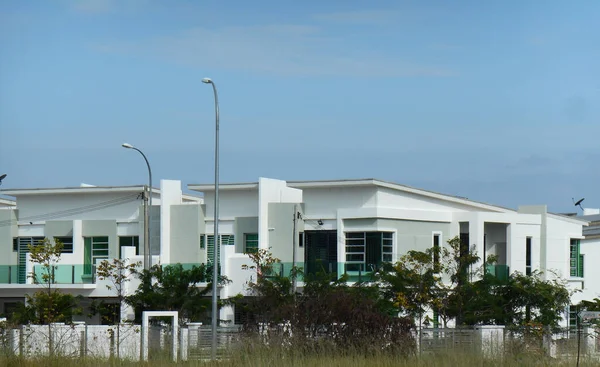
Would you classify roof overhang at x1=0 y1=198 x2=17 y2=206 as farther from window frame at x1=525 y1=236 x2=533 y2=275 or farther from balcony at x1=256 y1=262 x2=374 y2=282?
window frame at x1=525 y1=236 x2=533 y2=275

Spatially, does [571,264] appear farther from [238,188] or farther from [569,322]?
[238,188]

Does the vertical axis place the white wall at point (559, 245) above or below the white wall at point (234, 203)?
below

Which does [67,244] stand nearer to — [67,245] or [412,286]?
[67,245]

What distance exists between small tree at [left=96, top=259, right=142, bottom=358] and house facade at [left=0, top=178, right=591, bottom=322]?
83 cm

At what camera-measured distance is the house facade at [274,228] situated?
5031 centimetres

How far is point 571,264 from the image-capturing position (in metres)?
58.8

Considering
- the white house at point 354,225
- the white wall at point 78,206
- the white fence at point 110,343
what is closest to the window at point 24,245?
the white wall at point 78,206

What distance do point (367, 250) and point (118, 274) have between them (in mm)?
11372

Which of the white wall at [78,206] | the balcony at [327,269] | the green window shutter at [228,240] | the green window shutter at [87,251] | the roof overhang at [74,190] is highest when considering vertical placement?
the roof overhang at [74,190]

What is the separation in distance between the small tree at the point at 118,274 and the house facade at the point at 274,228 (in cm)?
83

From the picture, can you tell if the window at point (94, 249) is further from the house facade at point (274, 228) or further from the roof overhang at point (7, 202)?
the roof overhang at point (7, 202)

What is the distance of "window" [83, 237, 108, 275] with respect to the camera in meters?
55.2

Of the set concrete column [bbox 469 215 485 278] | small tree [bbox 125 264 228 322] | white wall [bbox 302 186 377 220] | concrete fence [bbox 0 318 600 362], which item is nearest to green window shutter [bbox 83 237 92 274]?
small tree [bbox 125 264 228 322]

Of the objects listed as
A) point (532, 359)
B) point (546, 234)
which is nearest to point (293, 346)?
point (532, 359)
